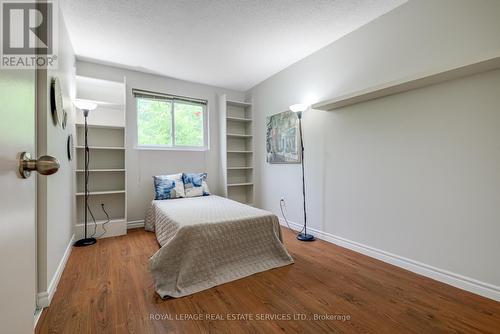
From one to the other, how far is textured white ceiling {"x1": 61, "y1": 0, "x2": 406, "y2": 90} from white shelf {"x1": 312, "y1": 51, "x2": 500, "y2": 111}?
86 centimetres

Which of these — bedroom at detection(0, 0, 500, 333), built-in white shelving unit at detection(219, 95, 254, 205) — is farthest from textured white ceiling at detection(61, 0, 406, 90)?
built-in white shelving unit at detection(219, 95, 254, 205)

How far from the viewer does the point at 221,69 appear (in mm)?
3676

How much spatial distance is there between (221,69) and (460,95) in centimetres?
300

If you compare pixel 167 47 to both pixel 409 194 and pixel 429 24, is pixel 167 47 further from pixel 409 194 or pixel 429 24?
pixel 409 194

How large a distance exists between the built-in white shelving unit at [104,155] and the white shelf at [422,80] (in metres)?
3.09

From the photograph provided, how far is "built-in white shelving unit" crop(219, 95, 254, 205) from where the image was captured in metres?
4.47

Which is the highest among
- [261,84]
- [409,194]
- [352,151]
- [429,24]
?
[261,84]

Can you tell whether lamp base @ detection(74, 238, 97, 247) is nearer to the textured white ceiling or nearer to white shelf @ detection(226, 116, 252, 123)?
the textured white ceiling

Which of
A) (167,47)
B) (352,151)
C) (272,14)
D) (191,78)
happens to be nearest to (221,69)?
(191,78)

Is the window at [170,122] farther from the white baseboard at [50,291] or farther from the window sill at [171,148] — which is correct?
the white baseboard at [50,291]

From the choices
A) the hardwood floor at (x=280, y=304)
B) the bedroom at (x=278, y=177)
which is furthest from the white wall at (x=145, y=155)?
the hardwood floor at (x=280, y=304)

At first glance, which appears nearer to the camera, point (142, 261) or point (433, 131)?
point (433, 131)

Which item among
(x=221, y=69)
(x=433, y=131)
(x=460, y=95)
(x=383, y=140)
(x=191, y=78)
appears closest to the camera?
(x=460, y=95)

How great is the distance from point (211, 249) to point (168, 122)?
2.71 metres
